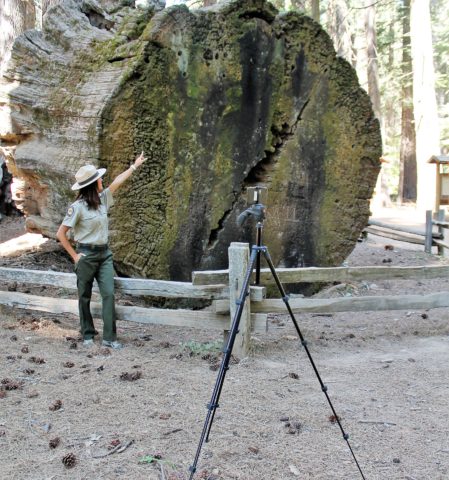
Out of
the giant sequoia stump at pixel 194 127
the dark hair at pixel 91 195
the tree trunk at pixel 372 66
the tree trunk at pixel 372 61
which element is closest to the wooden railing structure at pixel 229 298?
the giant sequoia stump at pixel 194 127

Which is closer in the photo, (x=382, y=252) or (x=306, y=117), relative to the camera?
(x=306, y=117)

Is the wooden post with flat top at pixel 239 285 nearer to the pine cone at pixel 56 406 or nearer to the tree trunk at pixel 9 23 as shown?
the pine cone at pixel 56 406

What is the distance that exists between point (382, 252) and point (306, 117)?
17.6ft

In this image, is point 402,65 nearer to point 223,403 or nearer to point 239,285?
point 239,285

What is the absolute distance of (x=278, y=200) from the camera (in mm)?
6461

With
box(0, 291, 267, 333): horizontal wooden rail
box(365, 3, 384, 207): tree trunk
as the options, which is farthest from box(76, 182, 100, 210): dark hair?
box(365, 3, 384, 207): tree trunk

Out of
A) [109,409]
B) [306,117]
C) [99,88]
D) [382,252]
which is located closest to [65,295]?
[99,88]

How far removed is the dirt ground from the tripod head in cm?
129

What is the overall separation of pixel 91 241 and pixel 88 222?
170 mm

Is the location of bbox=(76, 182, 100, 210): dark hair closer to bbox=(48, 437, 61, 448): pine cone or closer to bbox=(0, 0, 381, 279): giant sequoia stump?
bbox=(0, 0, 381, 279): giant sequoia stump

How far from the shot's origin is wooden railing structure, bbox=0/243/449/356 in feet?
15.5

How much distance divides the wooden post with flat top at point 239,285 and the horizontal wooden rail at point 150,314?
0.16m

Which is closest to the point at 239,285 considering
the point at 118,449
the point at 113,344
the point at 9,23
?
the point at 113,344

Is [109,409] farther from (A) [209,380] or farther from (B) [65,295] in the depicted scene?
(B) [65,295]
